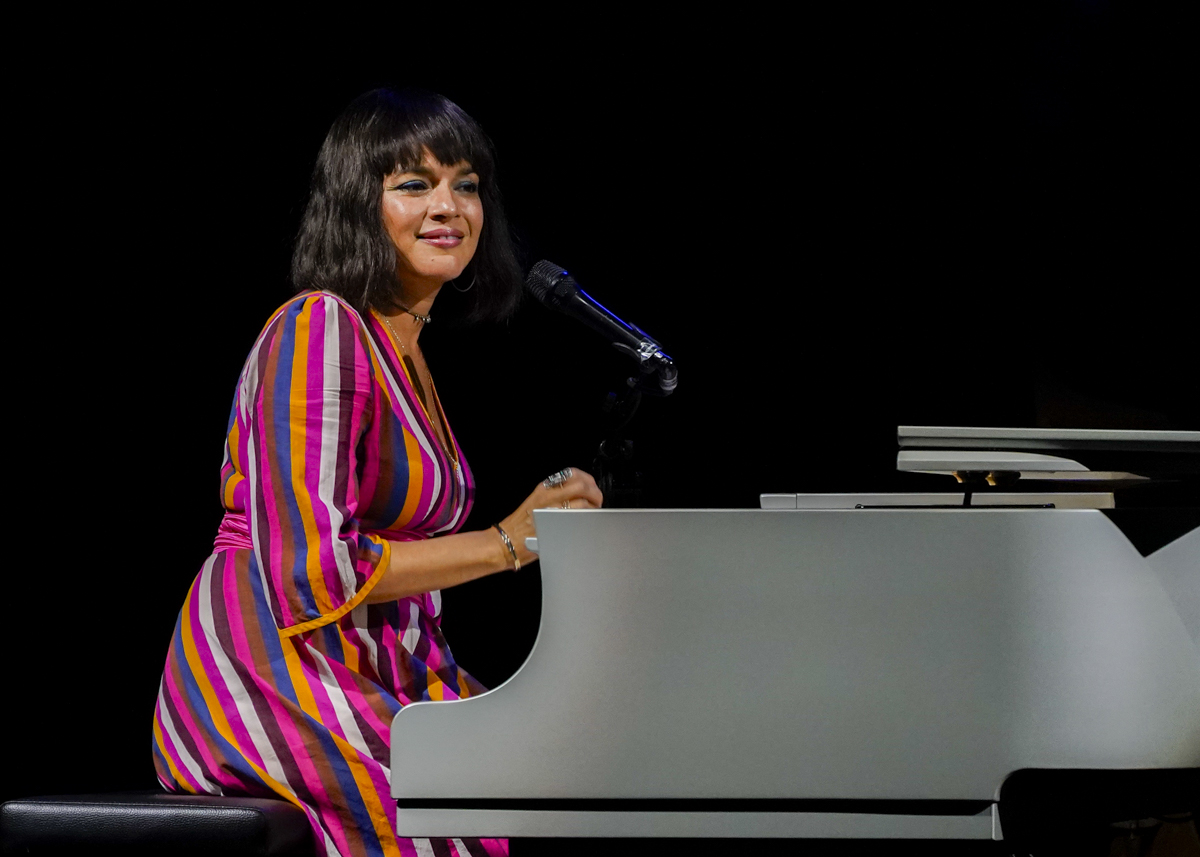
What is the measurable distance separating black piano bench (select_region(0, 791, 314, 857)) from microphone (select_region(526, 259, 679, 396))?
70 centimetres

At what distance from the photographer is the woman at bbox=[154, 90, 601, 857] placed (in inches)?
51.4

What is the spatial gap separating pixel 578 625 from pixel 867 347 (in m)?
1.57

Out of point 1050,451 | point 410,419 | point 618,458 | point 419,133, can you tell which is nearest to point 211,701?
point 410,419

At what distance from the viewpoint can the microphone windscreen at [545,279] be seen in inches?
58.0

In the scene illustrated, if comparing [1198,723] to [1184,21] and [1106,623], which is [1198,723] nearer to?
[1106,623]

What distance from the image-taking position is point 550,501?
1.28 m

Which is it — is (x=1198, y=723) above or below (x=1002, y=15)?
below

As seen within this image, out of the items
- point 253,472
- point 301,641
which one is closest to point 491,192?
point 253,472

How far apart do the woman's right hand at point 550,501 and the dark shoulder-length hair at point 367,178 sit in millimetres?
490

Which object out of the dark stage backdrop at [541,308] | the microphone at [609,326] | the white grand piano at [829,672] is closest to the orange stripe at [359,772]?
the white grand piano at [829,672]

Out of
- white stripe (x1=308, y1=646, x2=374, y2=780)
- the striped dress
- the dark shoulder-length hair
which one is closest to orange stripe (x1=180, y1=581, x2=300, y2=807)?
the striped dress

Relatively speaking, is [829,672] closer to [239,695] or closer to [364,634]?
[364,634]

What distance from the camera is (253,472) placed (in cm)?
135

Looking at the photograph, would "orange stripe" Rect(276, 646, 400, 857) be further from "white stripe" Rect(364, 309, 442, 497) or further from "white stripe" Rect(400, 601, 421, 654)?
"white stripe" Rect(364, 309, 442, 497)
